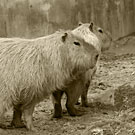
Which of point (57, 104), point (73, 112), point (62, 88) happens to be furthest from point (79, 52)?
point (73, 112)

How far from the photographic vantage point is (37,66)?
679cm

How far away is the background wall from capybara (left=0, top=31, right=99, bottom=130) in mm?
4809

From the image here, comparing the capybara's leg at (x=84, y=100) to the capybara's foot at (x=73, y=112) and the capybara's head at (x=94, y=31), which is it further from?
the capybara's head at (x=94, y=31)

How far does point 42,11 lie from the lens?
38.8 feet

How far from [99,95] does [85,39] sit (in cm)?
160

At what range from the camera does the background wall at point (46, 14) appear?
11797 mm

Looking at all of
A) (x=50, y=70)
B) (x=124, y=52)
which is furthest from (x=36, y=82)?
(x=124, y=52)

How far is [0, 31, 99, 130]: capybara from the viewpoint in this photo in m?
6.71

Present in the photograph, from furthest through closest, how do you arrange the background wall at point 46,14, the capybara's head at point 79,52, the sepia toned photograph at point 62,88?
the background wall at point 46,14, the capybara's head at point 79,52, the sepia toned photograph at point 62,88

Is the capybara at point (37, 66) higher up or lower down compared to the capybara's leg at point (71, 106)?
higher up

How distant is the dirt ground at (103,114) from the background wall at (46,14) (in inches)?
71.6

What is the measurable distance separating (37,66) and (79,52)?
1.80ft

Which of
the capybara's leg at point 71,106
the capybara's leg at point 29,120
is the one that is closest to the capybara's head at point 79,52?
the capybara's leg at point 71,106

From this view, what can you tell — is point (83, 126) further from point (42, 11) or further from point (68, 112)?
point (42, 11)
